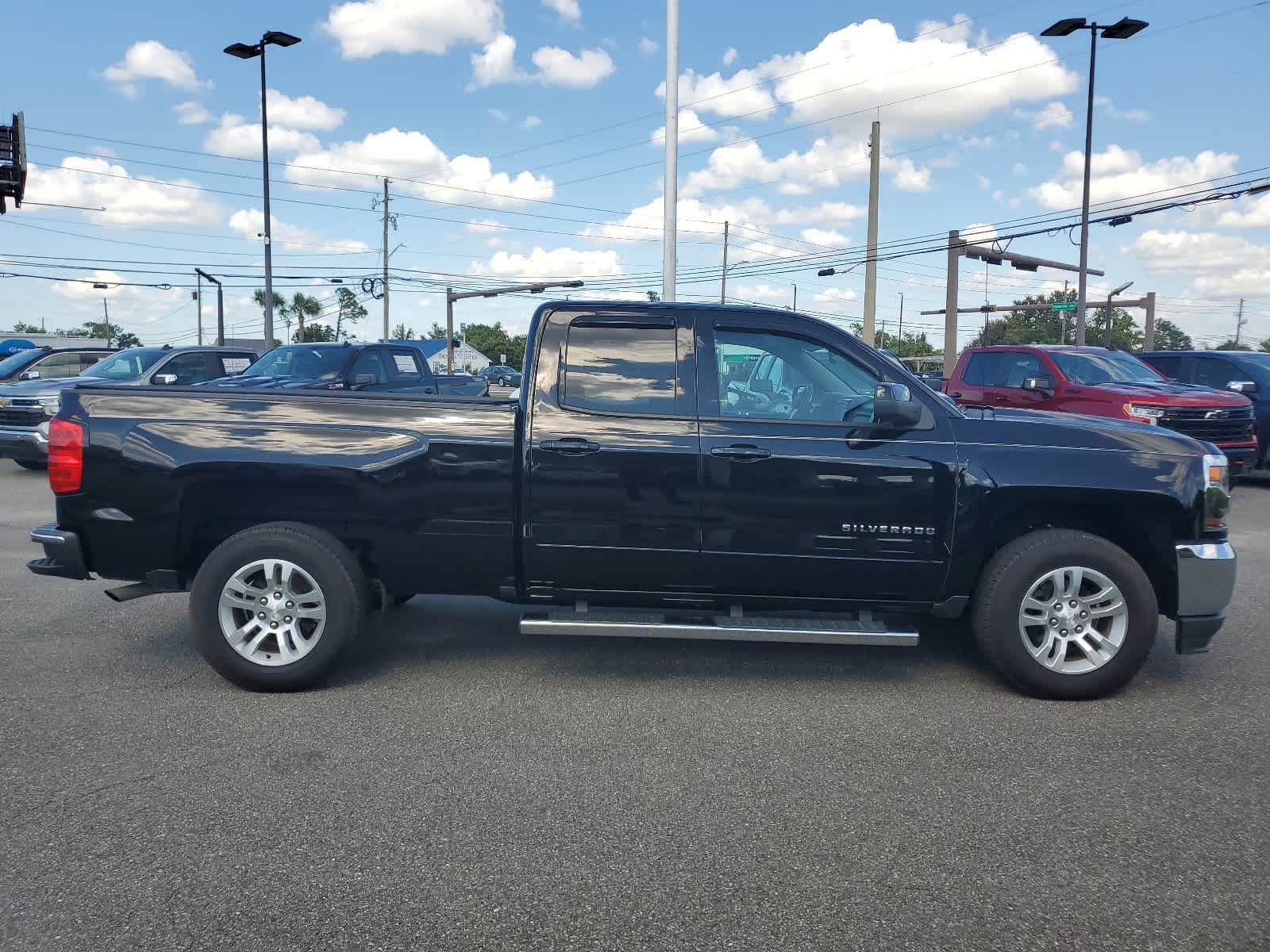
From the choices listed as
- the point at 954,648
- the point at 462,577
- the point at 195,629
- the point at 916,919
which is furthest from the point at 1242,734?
the point at 195,629

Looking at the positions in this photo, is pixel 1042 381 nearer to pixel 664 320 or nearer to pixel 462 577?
pixel 664 320

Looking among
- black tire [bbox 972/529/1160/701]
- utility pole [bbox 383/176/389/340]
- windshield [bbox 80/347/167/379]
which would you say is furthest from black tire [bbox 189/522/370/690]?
utility pole [bbox 383/176/389/340]

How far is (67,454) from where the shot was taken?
15.3 ft

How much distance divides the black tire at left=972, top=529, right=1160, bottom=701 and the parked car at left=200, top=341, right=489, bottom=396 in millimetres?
9432

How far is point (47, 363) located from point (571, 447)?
693 inches

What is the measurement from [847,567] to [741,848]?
6.00 ft

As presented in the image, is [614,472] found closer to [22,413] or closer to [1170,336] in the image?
[22,413]

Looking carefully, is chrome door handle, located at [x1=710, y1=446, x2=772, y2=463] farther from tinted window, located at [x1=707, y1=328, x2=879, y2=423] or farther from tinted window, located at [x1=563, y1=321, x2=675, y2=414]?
tinted window, located at [x1=563, y1=321, x2=675, y2=414]

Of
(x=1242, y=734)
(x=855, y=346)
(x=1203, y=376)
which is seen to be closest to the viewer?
(x=1242, y=734)

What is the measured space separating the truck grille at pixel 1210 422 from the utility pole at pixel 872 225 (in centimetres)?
1427

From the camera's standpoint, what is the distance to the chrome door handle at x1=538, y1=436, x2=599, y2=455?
4672 mm

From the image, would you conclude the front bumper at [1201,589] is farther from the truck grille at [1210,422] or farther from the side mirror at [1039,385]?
the truck grille at [1210,422]

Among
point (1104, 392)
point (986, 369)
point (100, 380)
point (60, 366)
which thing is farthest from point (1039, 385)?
point (60, 366)

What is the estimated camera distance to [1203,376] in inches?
553
